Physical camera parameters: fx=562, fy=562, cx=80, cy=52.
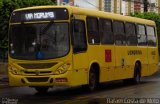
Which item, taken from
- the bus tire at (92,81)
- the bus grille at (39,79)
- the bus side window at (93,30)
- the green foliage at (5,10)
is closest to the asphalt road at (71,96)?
the bus tire at (92,81)

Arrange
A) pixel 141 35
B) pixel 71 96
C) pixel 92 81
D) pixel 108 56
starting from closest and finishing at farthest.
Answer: pixel 71 96 → pixel 92 81 → pixel 108 56 → pixel 141 35

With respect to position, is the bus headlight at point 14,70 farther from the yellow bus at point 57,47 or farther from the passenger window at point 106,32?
the passenger window at point 106,32

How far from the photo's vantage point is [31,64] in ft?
60.1

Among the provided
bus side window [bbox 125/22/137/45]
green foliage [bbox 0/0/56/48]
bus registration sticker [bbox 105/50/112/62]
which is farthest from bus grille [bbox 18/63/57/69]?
green foliage [bbox 0/0/56/48]

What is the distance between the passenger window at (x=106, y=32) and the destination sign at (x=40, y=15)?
2709 millimetres

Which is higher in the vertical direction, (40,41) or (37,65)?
(40,41)

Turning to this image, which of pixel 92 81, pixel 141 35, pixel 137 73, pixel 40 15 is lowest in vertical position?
pixel 137 73

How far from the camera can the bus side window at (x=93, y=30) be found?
1964 cm

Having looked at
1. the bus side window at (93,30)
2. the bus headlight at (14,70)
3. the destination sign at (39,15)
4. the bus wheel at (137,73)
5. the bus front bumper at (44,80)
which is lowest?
the bus wheel at (137,73)

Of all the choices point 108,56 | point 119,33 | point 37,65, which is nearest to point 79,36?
point 37,65

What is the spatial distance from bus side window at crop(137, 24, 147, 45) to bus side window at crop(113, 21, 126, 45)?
1915 millimetres

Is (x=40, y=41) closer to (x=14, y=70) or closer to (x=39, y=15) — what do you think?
(x=39, y=15)

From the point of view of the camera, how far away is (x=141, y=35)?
25125 millimetres

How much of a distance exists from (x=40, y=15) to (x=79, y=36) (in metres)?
1.48
